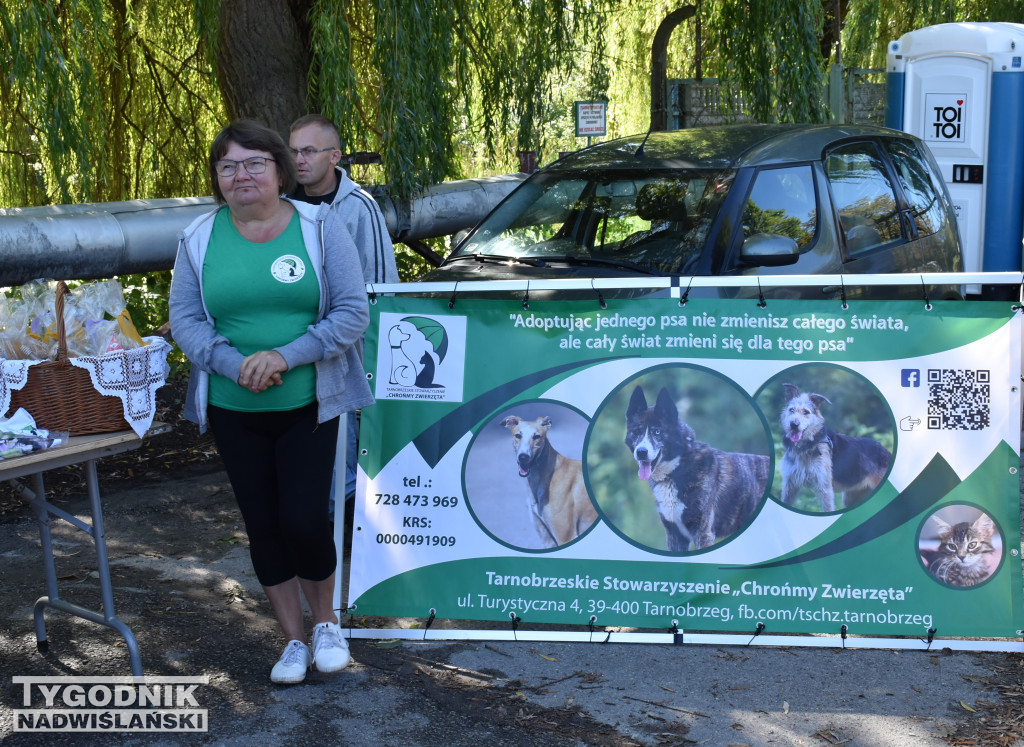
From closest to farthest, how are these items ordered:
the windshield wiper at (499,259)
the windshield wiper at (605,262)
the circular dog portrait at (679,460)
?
the circular dog portrait at (679,460) < the windshield wiper at (605,262) < the windshield wiper at (499,259)

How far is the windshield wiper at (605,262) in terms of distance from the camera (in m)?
5.43

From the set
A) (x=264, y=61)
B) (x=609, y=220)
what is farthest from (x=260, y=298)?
(x=264, y=61)

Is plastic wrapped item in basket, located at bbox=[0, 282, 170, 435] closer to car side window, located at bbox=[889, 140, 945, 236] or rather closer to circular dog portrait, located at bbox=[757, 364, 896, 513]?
circular dog portrait, located at bbox=[757, 364, 896, 513]

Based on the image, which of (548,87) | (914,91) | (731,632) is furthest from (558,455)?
(914,91)

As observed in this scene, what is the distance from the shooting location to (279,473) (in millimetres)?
3961

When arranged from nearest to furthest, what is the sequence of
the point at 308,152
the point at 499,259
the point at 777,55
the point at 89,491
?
the point at 89,491, the point at 308,152, the point at 499,259, the point at 777,55

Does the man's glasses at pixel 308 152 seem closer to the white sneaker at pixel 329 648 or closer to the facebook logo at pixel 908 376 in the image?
the white sneaker at pixel 329 648

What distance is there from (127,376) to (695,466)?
219cm

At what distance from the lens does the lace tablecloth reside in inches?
144

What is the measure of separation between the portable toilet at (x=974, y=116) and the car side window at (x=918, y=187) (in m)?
3.57

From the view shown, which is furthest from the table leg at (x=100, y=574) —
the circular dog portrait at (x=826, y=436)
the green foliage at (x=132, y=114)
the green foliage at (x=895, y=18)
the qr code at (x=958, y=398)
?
the green foliage at (x=895, y=18)

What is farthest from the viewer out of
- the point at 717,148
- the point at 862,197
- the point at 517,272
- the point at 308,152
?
the point at 862,197

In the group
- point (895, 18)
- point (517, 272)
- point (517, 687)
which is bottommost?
point (517, 687)

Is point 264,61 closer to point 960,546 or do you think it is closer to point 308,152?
point 308,152
